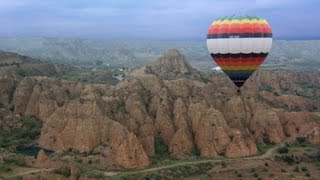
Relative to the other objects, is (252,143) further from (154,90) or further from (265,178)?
(154,90)

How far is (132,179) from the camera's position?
171ft

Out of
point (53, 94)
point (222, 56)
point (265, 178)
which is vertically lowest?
point (265, 178)

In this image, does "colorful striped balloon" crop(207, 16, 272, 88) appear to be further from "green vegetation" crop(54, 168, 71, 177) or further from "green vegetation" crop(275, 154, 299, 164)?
"green vegetation" crop(54, 168, 71, 177)

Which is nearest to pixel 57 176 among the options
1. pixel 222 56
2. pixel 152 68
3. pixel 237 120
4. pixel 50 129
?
pixel 50 129

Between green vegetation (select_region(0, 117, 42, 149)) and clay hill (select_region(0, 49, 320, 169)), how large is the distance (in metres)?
1.22

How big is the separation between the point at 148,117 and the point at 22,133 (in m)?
13.9

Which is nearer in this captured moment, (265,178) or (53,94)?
(265,178)

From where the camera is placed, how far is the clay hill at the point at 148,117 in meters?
59.5

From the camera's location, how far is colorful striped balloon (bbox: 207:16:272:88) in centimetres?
5159

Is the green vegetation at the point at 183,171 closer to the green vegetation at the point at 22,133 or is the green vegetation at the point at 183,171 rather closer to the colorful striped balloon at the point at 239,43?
the colorful striped balloon at the point at 239,43

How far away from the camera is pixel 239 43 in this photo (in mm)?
51844

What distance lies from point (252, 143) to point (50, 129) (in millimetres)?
20772

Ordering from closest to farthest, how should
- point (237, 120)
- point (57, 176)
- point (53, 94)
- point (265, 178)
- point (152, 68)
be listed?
point (57, 176) < point (265, 178) < point (237, 120) < point (53, 94) < point (152, 68)

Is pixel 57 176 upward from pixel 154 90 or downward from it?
downward
